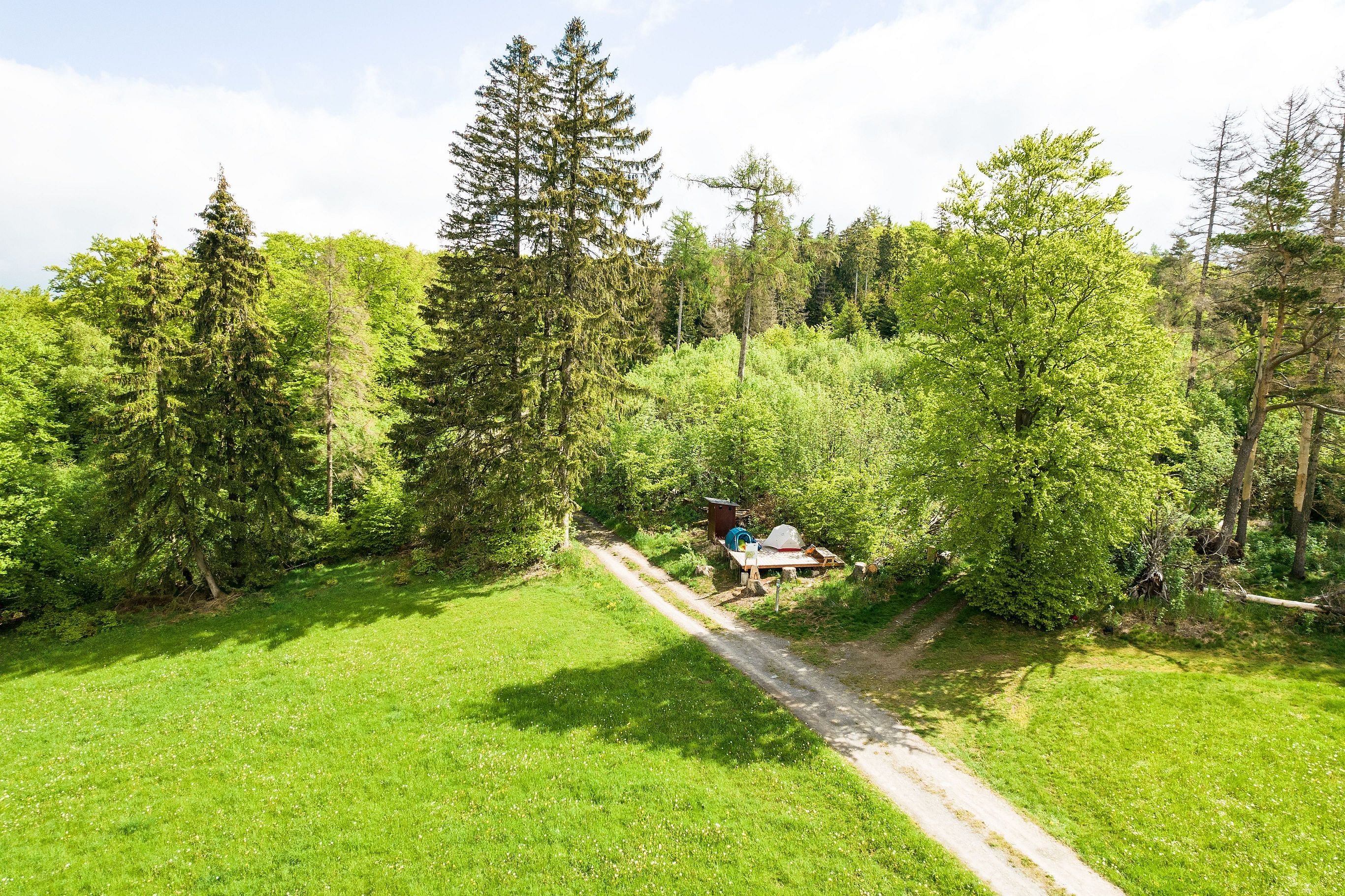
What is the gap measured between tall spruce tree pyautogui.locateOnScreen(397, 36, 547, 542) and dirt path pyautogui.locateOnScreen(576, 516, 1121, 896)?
9635mm

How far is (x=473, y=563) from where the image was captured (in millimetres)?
23719

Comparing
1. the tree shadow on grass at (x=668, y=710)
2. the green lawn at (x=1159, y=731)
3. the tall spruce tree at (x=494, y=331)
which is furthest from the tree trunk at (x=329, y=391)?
the green lawn at (x=1159, y=731)

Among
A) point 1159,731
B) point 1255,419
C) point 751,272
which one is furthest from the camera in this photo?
point 751,272

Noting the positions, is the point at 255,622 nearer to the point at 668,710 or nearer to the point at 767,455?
the point at 668,710

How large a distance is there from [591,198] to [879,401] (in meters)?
18.7

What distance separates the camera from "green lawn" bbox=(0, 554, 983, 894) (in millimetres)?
8500

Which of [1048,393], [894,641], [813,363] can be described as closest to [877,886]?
[894,641]

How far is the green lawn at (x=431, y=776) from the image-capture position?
8500mm

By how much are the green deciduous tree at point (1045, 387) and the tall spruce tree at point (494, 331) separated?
49.3 ft

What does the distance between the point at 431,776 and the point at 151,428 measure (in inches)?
708

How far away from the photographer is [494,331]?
71.5ft

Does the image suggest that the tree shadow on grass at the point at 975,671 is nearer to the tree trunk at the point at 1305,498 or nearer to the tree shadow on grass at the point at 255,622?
the tree trunk at the point at 1305,498

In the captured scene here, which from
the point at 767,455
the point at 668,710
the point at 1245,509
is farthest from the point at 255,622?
the point at 1245,509

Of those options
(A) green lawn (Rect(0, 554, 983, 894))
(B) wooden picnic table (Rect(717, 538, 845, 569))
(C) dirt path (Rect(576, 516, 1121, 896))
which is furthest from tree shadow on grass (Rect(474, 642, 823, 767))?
(B) wooden picnic table (Rect(717, 538, 845, 569))
